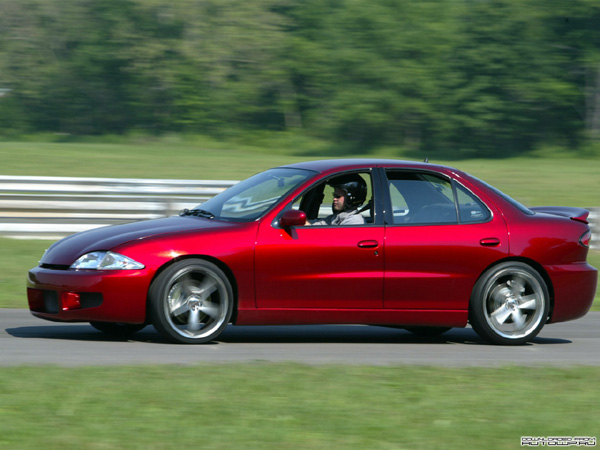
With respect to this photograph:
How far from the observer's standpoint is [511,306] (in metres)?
8.37

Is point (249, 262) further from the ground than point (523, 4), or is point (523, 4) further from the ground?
point (523, 4)

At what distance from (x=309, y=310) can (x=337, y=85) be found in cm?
4102

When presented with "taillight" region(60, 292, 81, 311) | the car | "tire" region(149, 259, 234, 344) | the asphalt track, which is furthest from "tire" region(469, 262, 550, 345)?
"taillight" region(60, 292, 81, 311)

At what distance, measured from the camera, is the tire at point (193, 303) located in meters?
7.52

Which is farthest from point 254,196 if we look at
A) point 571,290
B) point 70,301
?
point 571,290

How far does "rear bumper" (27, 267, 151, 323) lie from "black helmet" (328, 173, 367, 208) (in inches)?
72.8

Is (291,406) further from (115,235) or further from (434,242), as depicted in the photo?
(434,242)

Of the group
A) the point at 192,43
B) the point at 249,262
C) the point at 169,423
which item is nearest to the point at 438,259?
the point at 249,262

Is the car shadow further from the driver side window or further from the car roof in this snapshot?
the car roof

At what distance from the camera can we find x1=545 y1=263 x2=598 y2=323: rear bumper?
8.40m

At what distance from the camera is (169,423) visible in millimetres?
5004

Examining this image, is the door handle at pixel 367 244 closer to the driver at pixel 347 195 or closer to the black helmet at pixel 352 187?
the driver at pixel 347 195

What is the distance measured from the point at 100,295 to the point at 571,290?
3.91 meters

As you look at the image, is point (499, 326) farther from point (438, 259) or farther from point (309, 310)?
point (309, 310)
